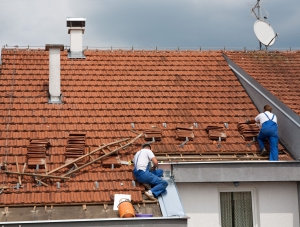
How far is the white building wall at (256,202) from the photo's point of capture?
12047mm

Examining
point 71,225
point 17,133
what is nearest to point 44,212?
A: point 71,225

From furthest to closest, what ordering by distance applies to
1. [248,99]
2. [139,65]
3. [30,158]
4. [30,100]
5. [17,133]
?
[139,65], [248,99], [30,100], [17,133], [30,158]

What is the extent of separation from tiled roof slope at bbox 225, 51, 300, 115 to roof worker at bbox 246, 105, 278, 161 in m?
0.62

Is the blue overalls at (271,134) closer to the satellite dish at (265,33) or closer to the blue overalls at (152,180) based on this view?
the blue overalls at (152,180)

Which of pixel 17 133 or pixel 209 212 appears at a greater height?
pixel 17 133

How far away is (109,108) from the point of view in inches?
557

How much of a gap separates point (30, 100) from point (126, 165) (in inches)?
145

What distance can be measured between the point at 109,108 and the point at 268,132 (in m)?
4.25

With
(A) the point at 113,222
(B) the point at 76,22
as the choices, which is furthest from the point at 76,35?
(A) the point at 113,222

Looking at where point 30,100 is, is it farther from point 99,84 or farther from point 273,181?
point 273,181

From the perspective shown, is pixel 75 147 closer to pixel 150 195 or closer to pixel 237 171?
pixel 150 195

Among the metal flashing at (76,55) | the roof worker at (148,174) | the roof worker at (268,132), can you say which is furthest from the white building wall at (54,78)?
the roof worker at (268,132)

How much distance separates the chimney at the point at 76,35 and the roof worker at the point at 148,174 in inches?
230

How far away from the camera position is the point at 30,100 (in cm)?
1414
